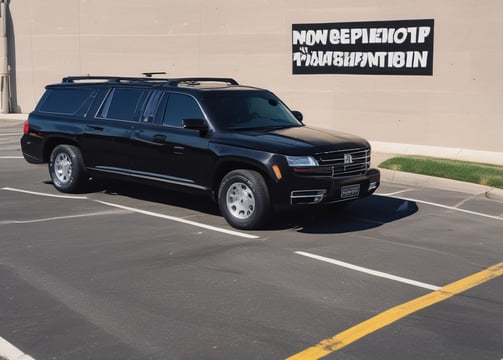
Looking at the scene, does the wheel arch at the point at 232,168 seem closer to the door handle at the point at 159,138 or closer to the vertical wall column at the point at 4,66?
the door handle at the point at 159,138

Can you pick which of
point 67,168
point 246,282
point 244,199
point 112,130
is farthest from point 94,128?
point 246,282

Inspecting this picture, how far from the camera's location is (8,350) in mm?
5266

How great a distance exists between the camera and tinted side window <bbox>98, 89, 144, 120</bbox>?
10.7 m

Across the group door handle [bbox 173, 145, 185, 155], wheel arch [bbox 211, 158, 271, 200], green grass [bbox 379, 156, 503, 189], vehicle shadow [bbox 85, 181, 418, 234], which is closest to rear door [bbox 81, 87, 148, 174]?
vehicle shadow [bbox 85, 181, 418, 234]

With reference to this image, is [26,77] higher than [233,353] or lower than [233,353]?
Answer: higher

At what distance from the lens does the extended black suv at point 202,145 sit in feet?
29.5

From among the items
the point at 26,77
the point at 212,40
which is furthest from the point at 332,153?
the point at 26,77

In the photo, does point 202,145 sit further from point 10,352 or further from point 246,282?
point 10,352

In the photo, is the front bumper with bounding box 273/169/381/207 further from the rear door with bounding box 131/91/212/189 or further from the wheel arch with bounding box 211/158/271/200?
the rear door with bounding box 131/91/212/189

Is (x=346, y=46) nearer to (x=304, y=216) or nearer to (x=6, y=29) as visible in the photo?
(x=304, y=216)

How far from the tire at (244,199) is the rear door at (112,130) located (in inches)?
75.6

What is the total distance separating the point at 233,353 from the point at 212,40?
1628 cm

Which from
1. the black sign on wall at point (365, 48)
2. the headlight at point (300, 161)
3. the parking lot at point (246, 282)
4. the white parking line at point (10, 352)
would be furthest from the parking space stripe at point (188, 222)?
the black sign on wall at point (365, 48)

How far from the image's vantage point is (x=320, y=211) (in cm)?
1045
